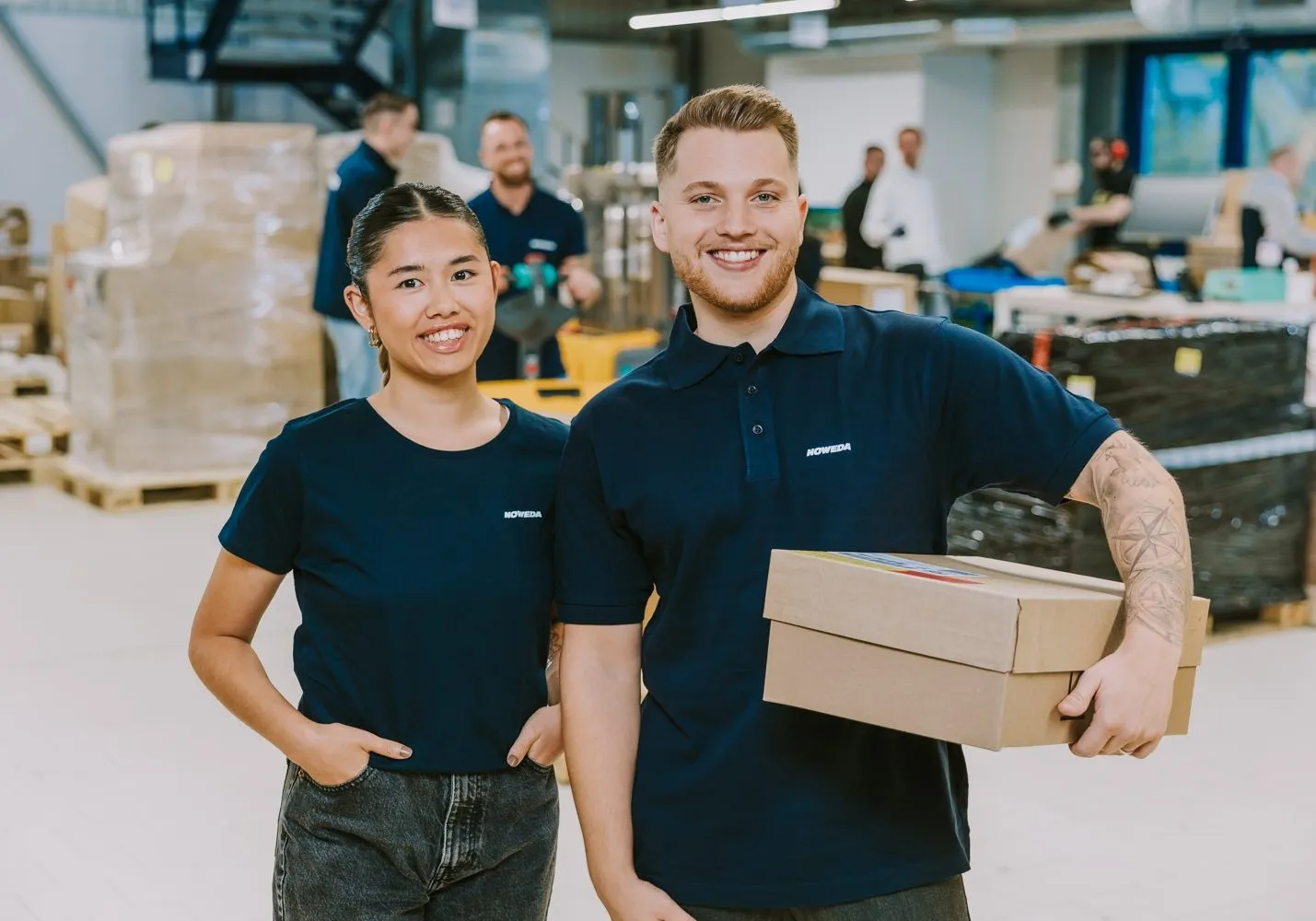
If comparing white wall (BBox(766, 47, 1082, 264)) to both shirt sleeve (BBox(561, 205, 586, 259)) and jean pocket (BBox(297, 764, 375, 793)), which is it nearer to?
shirt sleeve (BBox(561, 205, 586, 259))

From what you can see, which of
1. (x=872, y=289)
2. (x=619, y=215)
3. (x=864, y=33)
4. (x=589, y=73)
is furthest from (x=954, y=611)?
(x=589, y=73)

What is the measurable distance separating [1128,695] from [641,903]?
0.57m

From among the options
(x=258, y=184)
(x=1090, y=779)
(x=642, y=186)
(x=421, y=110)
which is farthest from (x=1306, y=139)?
(x=1090, y=779)

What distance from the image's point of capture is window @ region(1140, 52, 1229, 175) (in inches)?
619

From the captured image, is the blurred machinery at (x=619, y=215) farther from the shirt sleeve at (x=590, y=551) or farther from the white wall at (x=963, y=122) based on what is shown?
the shirt sleeve at (x=590, y=551)

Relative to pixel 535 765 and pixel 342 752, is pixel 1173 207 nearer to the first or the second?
pixel 535 765

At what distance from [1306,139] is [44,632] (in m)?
9.80

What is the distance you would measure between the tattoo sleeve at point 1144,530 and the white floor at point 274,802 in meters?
2.07

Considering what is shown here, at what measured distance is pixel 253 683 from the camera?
1870mm

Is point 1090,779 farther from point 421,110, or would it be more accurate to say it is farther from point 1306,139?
point 421,110

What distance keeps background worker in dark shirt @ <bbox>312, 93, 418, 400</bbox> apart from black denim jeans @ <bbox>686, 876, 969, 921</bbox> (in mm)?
5083

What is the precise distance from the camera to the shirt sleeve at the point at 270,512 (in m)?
1.82

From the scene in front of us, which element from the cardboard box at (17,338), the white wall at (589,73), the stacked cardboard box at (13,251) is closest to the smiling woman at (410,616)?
the cardboard box at (17,338)

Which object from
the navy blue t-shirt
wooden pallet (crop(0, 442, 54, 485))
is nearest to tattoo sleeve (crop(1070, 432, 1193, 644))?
the navy blue t-shirt
